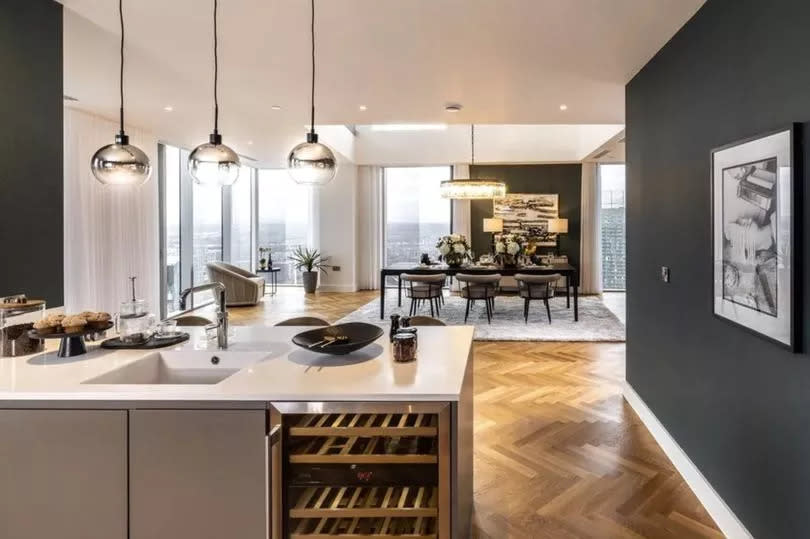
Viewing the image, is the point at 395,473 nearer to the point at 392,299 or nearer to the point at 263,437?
the point at 263,437

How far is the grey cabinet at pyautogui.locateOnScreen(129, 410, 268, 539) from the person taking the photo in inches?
67.5

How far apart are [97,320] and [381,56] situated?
252 cm

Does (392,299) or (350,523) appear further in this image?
(392,299)

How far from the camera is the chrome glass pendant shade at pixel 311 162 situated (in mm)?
2574

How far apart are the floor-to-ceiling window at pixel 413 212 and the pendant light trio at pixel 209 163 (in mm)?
9282

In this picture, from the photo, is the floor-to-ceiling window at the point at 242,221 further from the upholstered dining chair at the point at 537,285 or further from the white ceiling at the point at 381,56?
the upholstered dining chair at the point at 537,285

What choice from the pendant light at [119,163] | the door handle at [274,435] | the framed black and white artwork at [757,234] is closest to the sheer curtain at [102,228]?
the pendant light at [119,163]

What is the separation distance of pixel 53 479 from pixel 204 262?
335 inches

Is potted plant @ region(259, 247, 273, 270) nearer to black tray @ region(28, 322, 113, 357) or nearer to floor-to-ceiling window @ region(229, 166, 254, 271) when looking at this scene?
floor-to-ceiling window @ region(229, 166, 254, 271)

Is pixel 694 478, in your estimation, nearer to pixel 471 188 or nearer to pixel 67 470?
pixel 67 470

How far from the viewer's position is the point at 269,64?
3898 mm

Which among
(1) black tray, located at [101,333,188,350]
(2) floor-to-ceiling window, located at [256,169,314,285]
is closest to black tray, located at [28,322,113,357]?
(1) black tray, located at [101,333,188,350]

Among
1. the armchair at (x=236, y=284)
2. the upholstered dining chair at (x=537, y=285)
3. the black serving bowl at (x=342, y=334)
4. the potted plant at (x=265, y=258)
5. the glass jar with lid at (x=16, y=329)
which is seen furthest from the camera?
the potted plant at (x=265, y=258)

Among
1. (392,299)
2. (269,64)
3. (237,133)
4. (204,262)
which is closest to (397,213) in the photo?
(392,299)
